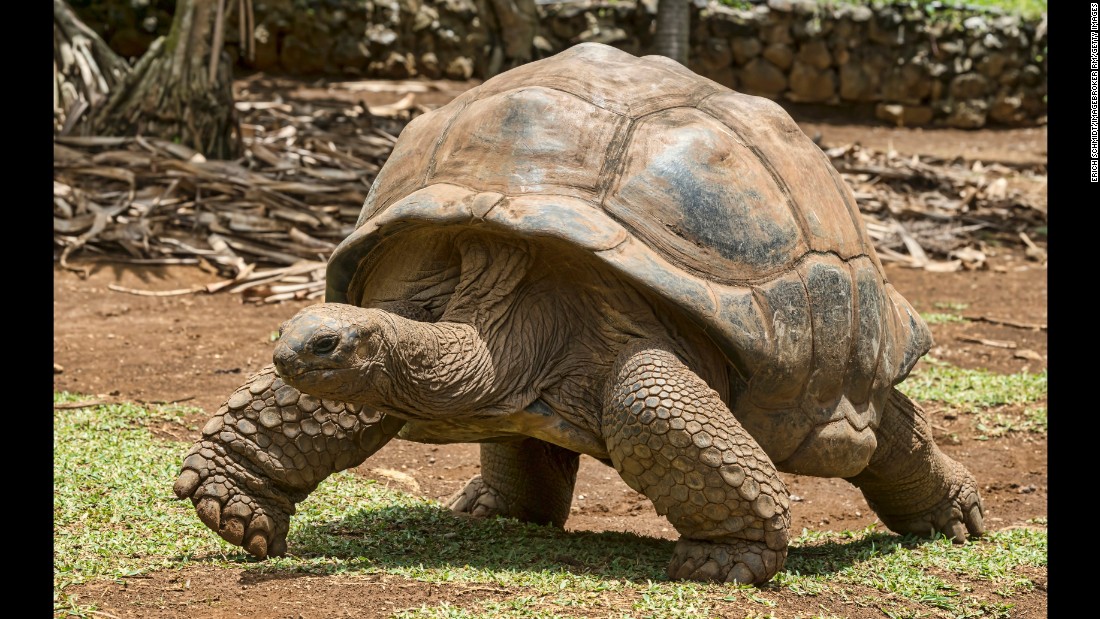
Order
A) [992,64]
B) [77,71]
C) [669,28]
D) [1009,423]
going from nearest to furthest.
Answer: [1009,423] → [77,71] → [669,28] → [992,64]

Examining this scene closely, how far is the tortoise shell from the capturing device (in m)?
3.38

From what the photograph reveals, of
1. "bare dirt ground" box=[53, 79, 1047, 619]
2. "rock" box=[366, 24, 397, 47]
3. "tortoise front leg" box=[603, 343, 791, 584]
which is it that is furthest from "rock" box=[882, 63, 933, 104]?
"tortoise front leg" box=[603, 343, 791, 584]

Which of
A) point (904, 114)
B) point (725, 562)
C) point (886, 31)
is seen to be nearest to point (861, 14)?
point (886, 31)

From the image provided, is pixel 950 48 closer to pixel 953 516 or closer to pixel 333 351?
pixel 953 516

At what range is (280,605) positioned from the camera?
9.89 ft

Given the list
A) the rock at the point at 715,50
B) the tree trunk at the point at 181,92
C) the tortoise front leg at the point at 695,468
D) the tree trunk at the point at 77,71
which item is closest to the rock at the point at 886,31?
the rock at the point at 715,50

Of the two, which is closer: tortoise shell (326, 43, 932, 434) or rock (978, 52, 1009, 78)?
tortoise shell (326, 43, 932, 434)

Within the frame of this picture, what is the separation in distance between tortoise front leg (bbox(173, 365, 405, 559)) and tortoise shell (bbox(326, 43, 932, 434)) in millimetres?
514

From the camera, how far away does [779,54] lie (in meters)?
16.5

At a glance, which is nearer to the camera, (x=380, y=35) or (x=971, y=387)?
(x=971, y=387)

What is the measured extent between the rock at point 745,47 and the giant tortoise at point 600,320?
514 inches

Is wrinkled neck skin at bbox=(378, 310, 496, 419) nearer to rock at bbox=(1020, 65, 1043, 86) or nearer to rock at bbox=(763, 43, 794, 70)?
rock at bbox=(763, 43, 794, 70)

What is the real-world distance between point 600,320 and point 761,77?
541 inches

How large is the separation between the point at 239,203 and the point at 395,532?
5667 mm
